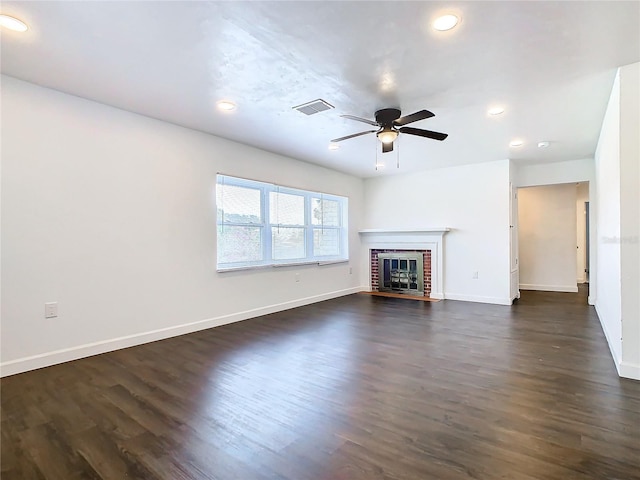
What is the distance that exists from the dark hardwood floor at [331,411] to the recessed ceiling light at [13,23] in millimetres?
2563

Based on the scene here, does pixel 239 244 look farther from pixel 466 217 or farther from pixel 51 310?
pixel 466 217

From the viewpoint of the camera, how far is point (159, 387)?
260 centimetres

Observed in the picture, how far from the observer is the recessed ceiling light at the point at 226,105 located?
341 cm

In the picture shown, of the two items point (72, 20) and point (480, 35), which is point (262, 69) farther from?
point (480, 35)

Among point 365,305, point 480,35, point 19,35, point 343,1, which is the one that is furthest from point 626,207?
point 19,35

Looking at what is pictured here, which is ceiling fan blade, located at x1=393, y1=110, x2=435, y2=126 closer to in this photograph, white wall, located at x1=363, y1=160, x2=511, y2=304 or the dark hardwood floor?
the dark hardwood floor

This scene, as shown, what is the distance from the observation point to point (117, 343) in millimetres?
3541

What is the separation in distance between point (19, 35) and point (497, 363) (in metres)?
4.54

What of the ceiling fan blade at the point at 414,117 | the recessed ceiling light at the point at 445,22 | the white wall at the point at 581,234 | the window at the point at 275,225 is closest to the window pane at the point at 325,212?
the window at the point at 275,225

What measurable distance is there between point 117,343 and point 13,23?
285cm

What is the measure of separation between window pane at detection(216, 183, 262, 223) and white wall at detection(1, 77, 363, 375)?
207 millimetres

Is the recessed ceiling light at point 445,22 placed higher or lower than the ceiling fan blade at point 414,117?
higher

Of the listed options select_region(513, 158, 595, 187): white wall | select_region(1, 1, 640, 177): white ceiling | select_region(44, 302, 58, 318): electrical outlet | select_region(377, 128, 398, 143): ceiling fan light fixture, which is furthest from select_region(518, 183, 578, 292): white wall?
select_region(44, 302, 58, 318): electrical outlet

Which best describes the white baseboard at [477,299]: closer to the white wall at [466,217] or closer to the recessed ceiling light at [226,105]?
the white wall at [466,217]
